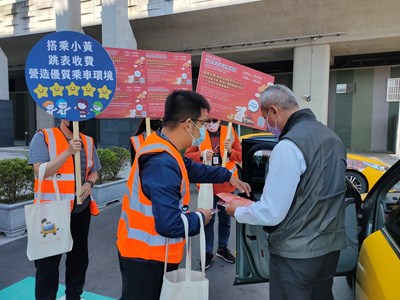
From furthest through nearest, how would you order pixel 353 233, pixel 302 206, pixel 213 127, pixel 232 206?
pixel 213 127
pixel 353 233
pixel 232 206
pixel 302 206

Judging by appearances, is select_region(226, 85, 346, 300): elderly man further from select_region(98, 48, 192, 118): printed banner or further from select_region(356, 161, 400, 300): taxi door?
select_region(98, 48, 192, 118): printed banner

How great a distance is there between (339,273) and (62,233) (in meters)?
2.05

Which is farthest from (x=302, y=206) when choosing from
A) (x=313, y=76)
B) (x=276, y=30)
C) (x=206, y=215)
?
(x=276, y=30)

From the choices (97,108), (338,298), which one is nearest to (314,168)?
(97,108)

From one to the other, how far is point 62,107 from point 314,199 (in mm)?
1937

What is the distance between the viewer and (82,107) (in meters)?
2.53

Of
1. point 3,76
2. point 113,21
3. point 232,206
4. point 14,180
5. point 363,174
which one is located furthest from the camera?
point 3,76

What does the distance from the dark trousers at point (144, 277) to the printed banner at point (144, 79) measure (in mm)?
1717

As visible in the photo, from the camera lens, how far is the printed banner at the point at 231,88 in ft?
9.32

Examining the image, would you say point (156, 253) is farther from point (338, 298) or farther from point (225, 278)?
point (338, 298)

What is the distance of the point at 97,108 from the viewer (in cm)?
262

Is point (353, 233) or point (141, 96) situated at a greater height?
point (141, 96)

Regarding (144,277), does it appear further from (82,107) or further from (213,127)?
(213,127)

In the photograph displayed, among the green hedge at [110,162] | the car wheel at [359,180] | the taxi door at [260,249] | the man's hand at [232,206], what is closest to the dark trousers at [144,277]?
the man's hand at [232,206]
